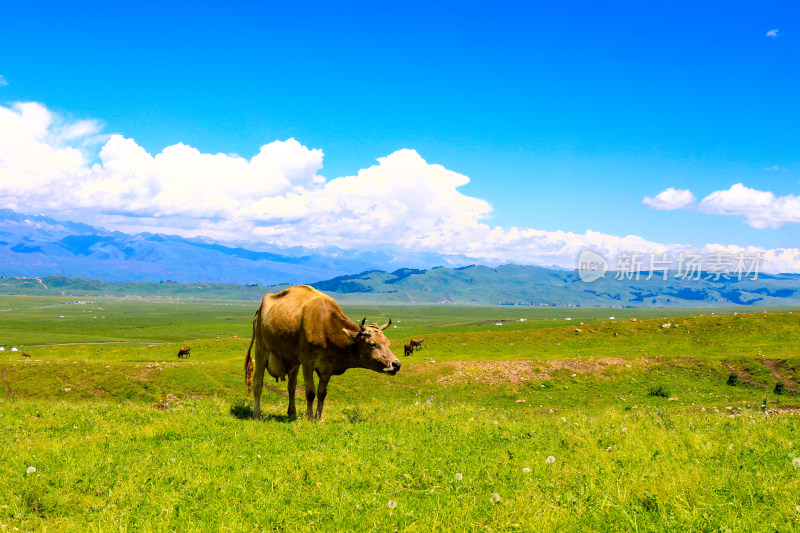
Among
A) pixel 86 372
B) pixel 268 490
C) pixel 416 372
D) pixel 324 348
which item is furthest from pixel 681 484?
pixel 86 372

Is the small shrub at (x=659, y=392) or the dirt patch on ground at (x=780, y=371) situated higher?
the dirt patch on ground at (x=780, y=371)

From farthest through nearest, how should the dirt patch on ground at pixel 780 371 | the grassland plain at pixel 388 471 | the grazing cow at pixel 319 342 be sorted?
the dirt patch on ground at pixel 780 371 < the grazing cow at pixel 319 342 < the grassland plain at pixel 388 471

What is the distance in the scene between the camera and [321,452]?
10.1 meters

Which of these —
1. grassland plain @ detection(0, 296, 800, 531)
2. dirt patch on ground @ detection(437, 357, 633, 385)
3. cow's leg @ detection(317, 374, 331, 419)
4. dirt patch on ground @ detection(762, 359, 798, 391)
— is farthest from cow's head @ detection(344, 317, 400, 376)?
dirt patch on ground @ detection(762, 359, 798, 391)

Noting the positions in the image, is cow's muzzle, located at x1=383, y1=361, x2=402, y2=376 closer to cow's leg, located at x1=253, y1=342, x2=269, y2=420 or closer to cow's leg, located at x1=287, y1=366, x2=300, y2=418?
cow's leg, located at x1=287, y1=366, x2=300, y2=418

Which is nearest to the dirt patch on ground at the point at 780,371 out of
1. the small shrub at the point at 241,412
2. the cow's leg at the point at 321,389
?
the cow's leg at the point at 321,389

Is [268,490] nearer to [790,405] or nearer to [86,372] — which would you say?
[790,405]

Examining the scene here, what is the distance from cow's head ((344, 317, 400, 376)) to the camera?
1452cm

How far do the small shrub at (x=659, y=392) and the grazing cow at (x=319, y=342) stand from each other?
23287 mm

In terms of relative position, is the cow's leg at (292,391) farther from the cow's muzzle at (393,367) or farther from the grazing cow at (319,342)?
the cow's muzzle at (393,367)

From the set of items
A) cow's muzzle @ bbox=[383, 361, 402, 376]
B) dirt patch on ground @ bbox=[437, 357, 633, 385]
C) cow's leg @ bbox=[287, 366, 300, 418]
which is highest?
cow's muzzle @ bbox=[383, 361, 402, 376]

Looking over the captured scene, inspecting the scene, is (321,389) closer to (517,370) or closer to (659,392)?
(517,370)

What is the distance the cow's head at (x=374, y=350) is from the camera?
14.5m

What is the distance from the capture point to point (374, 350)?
14664 mm
